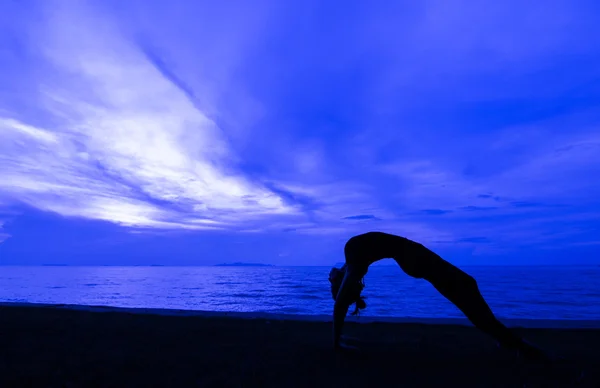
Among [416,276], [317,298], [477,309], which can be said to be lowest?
[477,309]

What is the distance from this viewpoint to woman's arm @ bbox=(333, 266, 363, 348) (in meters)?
5.87

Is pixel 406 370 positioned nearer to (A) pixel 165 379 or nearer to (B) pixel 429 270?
(B) pixel 429 270

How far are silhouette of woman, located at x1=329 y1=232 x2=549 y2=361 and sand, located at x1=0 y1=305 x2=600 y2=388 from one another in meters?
0.43

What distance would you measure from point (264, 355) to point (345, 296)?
146 cm

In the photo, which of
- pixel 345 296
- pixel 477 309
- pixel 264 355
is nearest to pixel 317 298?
pixel 345 296

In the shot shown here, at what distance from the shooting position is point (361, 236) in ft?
19.8

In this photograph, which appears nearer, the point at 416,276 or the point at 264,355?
the point at 264,355

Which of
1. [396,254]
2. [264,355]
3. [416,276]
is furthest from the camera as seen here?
[396,254]

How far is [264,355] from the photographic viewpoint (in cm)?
564

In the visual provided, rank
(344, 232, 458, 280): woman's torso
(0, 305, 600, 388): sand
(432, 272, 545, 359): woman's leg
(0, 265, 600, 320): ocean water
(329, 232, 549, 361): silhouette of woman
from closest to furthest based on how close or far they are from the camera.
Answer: (0, 305, 600, 388): sand → (432, 272, 545, 359): woman's leg → (329, 232, 549, 361): silhouette of woman → (344, 232, 458, 280): woman's torso → (0, 265, 600, 320): ocean water

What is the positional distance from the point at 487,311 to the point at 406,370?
168 cm

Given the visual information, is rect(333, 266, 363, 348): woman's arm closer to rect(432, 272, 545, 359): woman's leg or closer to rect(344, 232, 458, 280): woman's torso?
rect(344, 232, 458, 280): woman's torso

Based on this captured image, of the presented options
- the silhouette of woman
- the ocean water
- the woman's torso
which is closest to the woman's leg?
the silhouette of woman

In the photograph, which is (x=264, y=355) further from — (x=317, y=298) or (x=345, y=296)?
(x=317, y=298)
